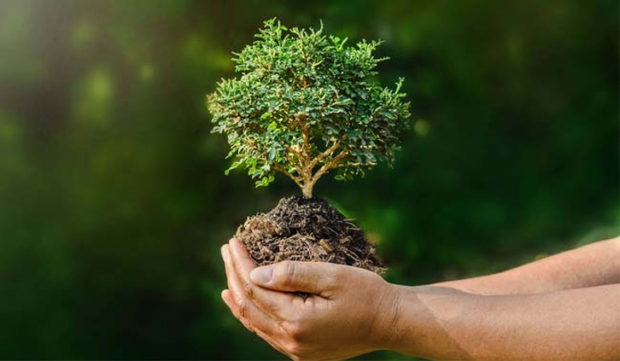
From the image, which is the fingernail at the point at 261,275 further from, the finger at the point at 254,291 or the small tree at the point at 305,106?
the small tree at the point at 305,106

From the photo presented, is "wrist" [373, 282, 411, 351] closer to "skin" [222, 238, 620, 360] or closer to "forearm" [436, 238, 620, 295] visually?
"skin" [222, 238, 620, 360]

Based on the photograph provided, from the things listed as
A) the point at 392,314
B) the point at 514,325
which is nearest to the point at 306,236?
the point at 392,314

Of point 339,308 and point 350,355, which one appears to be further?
point 350,355

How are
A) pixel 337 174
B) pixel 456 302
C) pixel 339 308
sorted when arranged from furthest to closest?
pixel 337 174 → pixel 456 302 → pixel 339 308

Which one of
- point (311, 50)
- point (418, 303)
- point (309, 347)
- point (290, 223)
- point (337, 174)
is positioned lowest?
point (309, 347)

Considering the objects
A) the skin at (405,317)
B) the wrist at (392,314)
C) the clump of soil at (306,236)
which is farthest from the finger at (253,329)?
the wrist at (392,314)

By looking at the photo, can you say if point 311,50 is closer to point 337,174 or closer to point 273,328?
point 337,174

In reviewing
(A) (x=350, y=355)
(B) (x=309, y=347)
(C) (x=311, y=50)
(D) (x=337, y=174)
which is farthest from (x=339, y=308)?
(C) (x=311, y=50)

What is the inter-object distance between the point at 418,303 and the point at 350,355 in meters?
0.25

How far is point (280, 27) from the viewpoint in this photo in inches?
74.4

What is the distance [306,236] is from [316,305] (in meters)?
0.20

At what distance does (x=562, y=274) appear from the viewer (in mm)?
2275

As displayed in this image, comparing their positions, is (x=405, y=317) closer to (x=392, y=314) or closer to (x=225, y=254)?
(x=392, y=314)

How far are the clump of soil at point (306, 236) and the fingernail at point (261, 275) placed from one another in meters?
0.08
